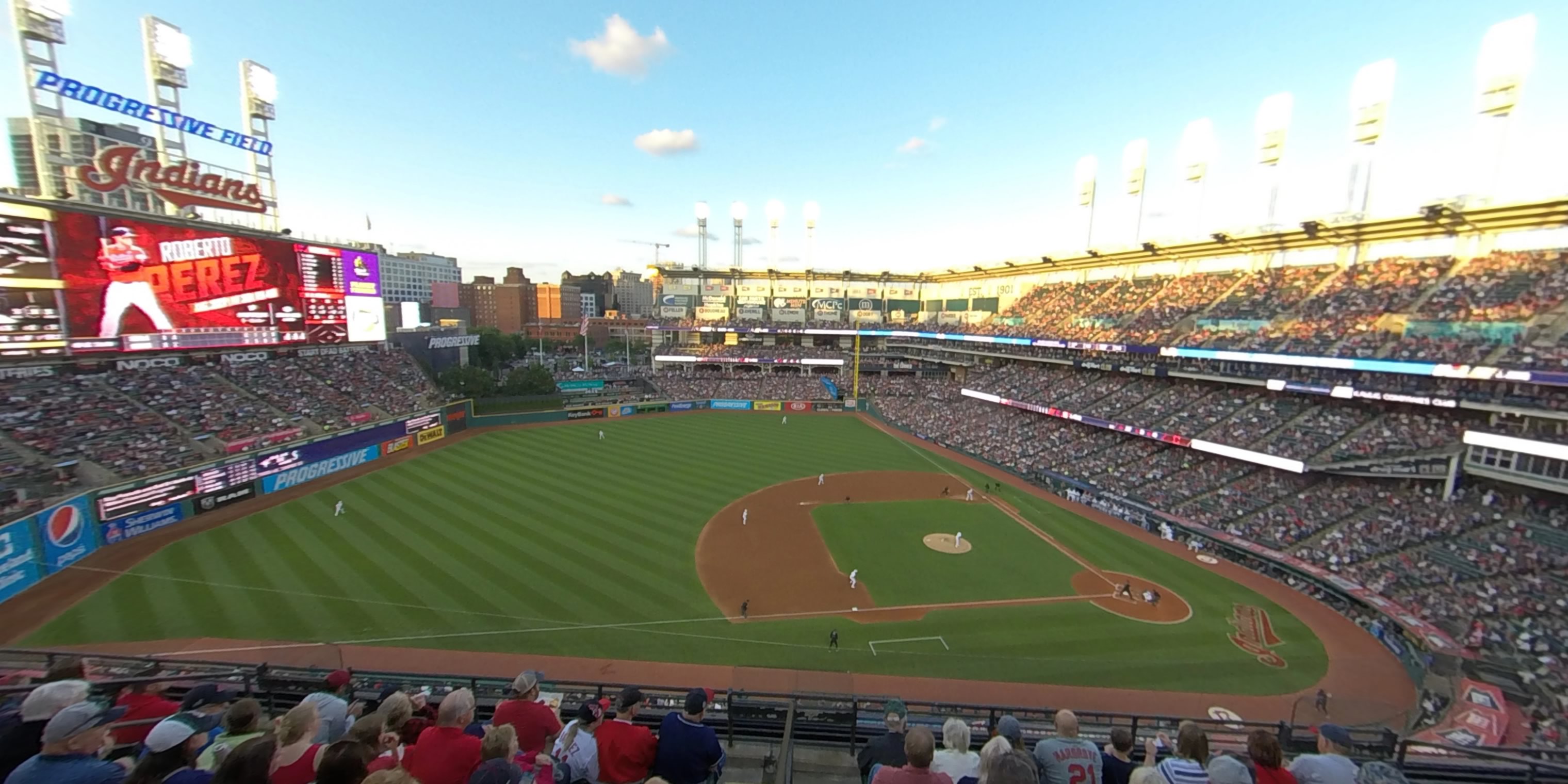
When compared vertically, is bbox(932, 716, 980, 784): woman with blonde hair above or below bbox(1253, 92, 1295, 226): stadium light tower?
below

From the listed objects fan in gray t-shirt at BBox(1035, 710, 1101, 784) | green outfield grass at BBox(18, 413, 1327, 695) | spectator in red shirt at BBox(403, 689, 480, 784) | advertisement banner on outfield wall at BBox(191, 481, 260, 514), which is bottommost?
green outfield grass at BBox(18, 413, 1327, 695)

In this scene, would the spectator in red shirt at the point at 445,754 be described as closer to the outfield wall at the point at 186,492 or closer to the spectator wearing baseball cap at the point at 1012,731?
the spectator wearing baseball cap at the point at 1012,731

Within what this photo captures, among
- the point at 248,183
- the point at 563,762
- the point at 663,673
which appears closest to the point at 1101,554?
the point at 663,673

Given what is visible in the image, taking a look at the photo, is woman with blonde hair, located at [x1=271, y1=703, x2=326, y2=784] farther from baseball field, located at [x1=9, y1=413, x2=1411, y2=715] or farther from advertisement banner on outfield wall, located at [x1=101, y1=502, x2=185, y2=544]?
advertisement banner on outfield wall, located at [x1=101, y1=502, x2=185, y2=544]

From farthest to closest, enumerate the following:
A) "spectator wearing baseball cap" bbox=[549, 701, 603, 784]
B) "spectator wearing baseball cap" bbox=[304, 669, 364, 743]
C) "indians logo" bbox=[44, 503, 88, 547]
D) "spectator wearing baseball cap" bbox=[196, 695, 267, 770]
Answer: "indians logo" bbox=[44, 503, 88, 547]
"spectator wearing baseball cap" bbox=[304, 669, 364, 743]
"spectator wearing baseball cap" bbox=[549, 701, 603, 784]
"spectator wearing baseball cap" bbox=[196, 695, 267, 770]

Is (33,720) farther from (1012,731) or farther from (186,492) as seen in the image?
(186,492)

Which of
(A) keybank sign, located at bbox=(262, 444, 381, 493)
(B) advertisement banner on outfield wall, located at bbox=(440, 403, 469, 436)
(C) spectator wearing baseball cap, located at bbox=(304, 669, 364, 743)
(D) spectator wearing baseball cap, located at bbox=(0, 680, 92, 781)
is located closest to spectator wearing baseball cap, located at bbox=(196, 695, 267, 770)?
(C) spectator wearing baseball cap, located at bbox=(304, 669, 364, 743)

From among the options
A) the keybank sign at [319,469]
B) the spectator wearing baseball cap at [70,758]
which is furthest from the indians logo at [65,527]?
the spectator wearing baseball cap at [70,758]
